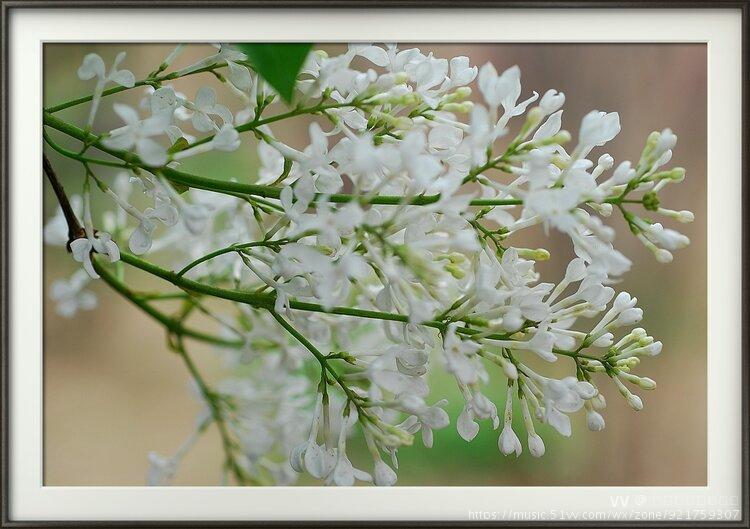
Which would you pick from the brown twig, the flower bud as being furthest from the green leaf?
the flower bud

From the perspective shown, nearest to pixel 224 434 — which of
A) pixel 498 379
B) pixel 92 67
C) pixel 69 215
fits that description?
pixel 69 215

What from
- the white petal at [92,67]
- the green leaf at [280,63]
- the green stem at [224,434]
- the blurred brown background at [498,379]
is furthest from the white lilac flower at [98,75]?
the green stem at [224,434]

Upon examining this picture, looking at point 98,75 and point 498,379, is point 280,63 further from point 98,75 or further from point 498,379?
point 498,379

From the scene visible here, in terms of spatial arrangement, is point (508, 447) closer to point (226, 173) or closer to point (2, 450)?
point (2, 450)

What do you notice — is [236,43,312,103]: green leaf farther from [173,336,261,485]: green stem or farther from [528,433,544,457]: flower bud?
[173,336,261,485]: green stem

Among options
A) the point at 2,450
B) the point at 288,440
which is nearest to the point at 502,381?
the point at 288,440
